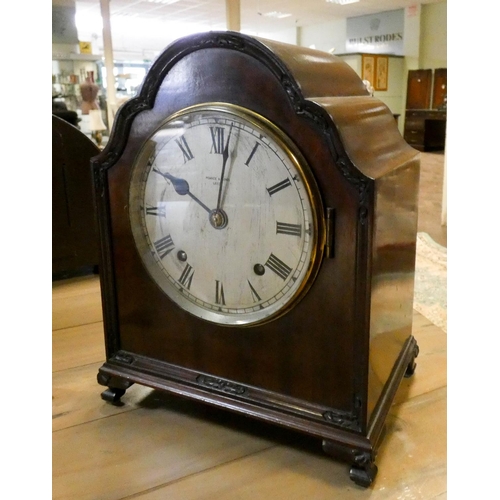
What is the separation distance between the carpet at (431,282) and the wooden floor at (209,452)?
252 millimetres

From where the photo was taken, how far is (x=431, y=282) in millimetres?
1381

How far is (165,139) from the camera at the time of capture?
0.73 meters

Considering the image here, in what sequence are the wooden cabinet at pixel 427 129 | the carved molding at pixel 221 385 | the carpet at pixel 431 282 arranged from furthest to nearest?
1. the wooden cabinet at pixel 427 129
2. the carpet at pixel 431 282
3. the carved molding at pixel 221 385

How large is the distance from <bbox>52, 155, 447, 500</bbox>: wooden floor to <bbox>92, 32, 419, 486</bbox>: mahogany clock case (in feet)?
0.14

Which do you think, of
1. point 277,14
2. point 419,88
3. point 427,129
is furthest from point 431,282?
point 277,14

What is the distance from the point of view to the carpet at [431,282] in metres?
1.20

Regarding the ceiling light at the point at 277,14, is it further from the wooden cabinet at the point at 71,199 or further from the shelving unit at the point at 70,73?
the wooden cabinet at the point at 71,199

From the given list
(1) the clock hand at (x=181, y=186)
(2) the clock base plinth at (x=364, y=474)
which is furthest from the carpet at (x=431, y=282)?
(1) the clock hand at (x=181, y=186)

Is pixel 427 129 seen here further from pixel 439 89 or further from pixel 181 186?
pixel 181 186

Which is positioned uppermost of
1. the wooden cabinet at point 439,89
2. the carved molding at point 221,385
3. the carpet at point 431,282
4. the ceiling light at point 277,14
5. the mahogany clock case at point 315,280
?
the ceiling light at point 277,14

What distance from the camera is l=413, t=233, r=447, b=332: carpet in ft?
3.94

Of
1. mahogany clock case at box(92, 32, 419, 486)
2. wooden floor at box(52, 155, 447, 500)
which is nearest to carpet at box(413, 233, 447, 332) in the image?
wooden floor at box(52, 155, 447, 500)

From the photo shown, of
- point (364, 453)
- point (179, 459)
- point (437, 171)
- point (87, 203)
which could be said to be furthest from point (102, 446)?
point (437, 171)

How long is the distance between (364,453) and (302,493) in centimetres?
9
